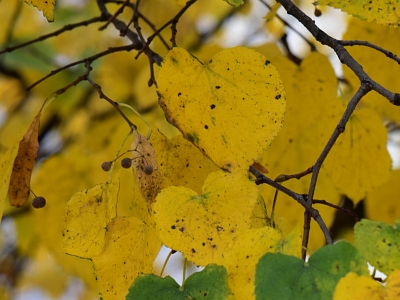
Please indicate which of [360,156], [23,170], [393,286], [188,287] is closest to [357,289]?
[393,286]

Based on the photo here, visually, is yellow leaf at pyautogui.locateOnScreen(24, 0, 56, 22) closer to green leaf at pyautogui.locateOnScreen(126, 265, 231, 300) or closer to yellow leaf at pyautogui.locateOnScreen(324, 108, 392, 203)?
green leaf at pyautogui.locateOnScreen(126, 265, 231, 300)

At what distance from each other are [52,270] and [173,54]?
65.9 inches

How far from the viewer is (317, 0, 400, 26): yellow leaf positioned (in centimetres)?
52

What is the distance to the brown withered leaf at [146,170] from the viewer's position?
0.51m

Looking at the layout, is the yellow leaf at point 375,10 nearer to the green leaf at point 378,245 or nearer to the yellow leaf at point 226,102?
the yellow leaf at point 226,102

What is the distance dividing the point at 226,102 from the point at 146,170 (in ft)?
0.29

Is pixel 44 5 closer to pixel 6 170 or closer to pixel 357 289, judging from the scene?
→ pixel 6 170

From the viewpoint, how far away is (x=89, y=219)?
1.76 feet

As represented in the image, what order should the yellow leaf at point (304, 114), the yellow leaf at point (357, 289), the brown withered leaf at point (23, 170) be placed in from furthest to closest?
the yellow leaf at point (304, 114) < the brown withered leaf at point (23, 170) < the yellow leaf at point (357, 289)

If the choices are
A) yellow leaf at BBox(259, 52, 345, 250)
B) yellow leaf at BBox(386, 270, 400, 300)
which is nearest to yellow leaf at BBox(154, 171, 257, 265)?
yellow leaf at BBox(386, 270, 400, 300)

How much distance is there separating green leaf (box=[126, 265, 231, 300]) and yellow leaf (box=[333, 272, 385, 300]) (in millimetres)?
89

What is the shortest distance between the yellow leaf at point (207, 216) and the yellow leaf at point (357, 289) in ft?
0.33

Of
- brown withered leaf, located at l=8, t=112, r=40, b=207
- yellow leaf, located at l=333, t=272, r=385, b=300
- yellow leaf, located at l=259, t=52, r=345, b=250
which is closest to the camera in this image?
yellow leaf, located at l=333, t=272, r=385, b=300

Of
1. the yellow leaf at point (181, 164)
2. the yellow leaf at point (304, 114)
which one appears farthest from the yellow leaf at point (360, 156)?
the yellow leaf at point (181, 164)
